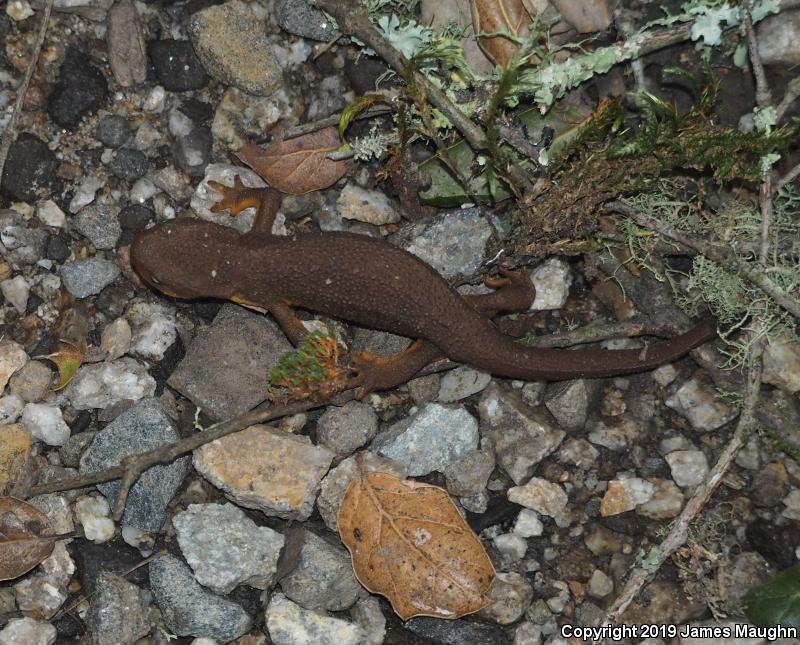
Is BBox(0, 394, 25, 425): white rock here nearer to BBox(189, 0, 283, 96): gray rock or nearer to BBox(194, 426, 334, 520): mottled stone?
BBox(194, 426, 334, 520): mottled stone

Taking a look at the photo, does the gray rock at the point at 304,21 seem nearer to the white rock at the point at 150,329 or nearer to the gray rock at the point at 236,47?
the gray rock at the point at 236,47

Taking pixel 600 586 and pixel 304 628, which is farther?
pixel 600 586

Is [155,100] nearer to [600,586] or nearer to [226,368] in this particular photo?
[226,368]

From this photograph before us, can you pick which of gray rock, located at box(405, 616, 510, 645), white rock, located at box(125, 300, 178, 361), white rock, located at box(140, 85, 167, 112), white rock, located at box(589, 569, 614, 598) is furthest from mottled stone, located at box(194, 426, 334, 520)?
white rock, located at box(140, 85, 167, 112)

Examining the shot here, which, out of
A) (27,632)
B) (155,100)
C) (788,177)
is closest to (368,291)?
(155,100)

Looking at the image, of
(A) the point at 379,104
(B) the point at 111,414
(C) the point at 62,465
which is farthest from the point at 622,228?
(C) the point at 62,465

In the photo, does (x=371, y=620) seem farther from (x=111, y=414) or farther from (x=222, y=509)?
(x=111, y=414)

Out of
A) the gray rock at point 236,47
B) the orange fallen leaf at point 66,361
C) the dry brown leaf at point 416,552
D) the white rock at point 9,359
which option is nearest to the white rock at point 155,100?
the gray rock at point 236,47
